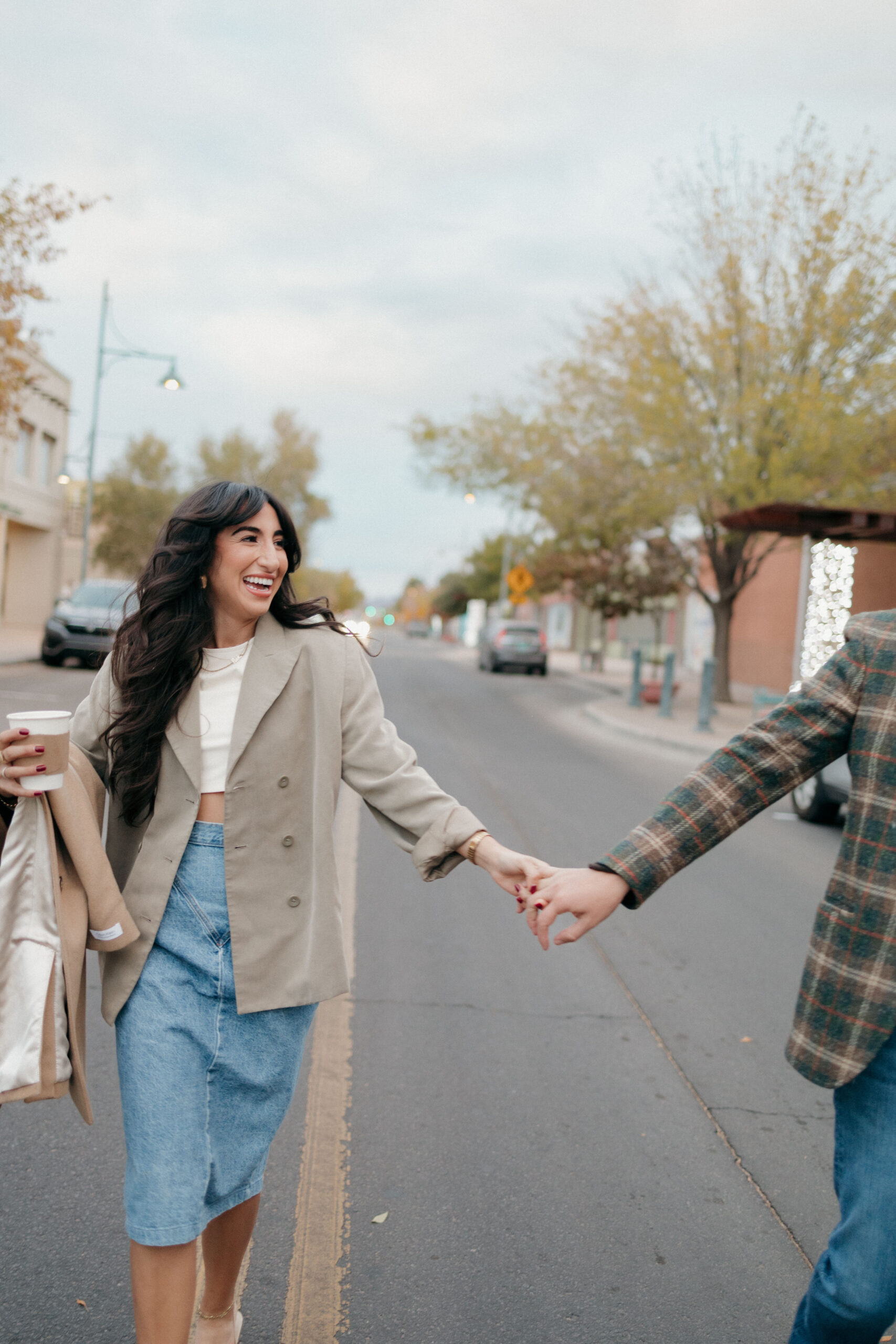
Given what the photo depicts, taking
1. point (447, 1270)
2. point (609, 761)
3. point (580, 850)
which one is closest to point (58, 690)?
point (609, 761)

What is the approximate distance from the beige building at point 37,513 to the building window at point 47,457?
3 cm

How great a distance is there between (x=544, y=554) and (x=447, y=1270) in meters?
33.7

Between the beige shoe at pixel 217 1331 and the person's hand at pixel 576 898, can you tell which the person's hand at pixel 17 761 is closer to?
the person's hand at pixel 576 898

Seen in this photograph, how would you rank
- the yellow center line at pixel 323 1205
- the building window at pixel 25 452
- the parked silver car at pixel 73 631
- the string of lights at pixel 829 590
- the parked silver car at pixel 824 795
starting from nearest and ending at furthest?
the yellow center line at pixel 323 1205, the parked silver car at pixel 824 795, the string of lights at pixel 829 590, the parked silver car at pixel 73 631, the building window at pixel 25 452

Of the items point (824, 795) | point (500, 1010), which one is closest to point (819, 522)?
point (824, 795)

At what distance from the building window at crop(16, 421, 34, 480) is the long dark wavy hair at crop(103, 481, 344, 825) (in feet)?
107

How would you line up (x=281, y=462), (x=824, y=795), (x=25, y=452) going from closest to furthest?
(x=824, y=795) → (x=25, y=452) → (x=281, y=462)

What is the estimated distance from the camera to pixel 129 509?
42250 millimetres

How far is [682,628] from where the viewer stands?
42.9m

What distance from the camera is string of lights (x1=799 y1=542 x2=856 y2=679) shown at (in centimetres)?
1623

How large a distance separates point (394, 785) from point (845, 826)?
927mm

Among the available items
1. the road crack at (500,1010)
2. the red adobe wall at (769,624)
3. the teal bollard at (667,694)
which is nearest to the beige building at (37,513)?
the red adobe wall at (769,624)

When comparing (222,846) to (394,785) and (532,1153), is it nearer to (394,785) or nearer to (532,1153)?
(394,785)

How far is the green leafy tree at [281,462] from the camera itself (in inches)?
1927
